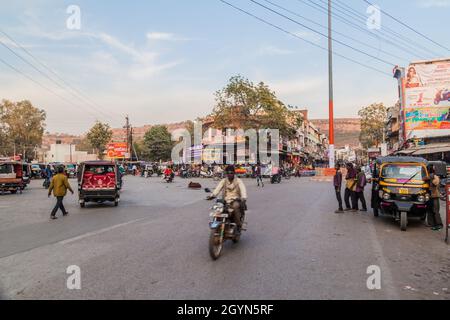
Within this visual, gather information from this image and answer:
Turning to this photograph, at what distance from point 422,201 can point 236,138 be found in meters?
44.5

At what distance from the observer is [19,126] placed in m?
78.5

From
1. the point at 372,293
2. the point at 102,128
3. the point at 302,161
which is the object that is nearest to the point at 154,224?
the point at 372,293

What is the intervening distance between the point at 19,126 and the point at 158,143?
30.0m

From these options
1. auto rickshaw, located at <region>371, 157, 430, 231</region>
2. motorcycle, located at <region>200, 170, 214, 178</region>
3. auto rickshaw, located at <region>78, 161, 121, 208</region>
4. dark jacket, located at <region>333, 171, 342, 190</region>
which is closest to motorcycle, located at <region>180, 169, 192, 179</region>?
motorcycle, located at <region>200, 170, 214, 178</region>

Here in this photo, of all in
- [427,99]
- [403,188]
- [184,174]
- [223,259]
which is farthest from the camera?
[184,174]

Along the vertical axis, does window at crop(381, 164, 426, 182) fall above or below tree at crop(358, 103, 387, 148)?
below

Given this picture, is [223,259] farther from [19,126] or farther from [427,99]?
[19,126]

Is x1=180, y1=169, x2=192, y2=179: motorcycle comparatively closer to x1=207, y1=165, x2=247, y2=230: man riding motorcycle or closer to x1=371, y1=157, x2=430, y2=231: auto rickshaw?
x1=371, y1=157, x2=430, y2=231: auto rickshaw

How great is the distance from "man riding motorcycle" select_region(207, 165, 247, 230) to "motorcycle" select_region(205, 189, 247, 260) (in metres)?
0.13

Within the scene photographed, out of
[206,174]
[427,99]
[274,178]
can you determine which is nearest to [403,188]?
[274,178]

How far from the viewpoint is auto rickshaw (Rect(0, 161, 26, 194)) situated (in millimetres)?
22984

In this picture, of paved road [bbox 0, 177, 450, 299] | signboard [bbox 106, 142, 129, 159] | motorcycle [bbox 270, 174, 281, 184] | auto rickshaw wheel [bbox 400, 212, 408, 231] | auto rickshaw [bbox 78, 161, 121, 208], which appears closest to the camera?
paved road [bbox 0, 177, 450, 299]
